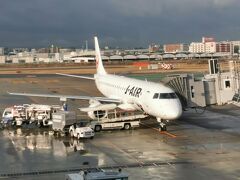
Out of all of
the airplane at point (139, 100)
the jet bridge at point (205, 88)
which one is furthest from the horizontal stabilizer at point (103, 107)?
the jet bridge at point (205, 88)

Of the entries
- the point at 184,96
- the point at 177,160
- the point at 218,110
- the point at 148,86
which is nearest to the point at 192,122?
the point at 184,96

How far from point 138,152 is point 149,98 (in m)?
8.29

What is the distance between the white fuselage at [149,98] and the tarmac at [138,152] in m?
1.90

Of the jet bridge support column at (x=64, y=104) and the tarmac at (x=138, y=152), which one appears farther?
the jet bridge support column at (x=64, y=104)

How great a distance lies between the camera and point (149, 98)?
1454 inches

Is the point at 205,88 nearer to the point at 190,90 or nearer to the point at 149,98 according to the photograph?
the point at 190,90

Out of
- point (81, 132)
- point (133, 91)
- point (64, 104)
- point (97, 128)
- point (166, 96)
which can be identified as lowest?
point (97, 128)

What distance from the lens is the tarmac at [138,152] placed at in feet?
79.4

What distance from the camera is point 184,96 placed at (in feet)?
132

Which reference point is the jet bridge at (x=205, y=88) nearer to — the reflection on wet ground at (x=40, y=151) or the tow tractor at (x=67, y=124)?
the tow tractor at (x=67, y=124)

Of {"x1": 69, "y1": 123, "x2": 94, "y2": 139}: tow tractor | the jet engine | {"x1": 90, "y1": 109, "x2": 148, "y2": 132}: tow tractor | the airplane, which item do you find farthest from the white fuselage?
{"x1": 69, "y1": 123, "x2": 94, "y2": 139}: tow tractor

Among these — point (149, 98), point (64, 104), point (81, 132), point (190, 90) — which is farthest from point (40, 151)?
point (190, 90)

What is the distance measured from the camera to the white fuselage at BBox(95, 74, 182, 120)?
1390 inches

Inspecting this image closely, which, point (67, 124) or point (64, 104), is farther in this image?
point (64, 104)
